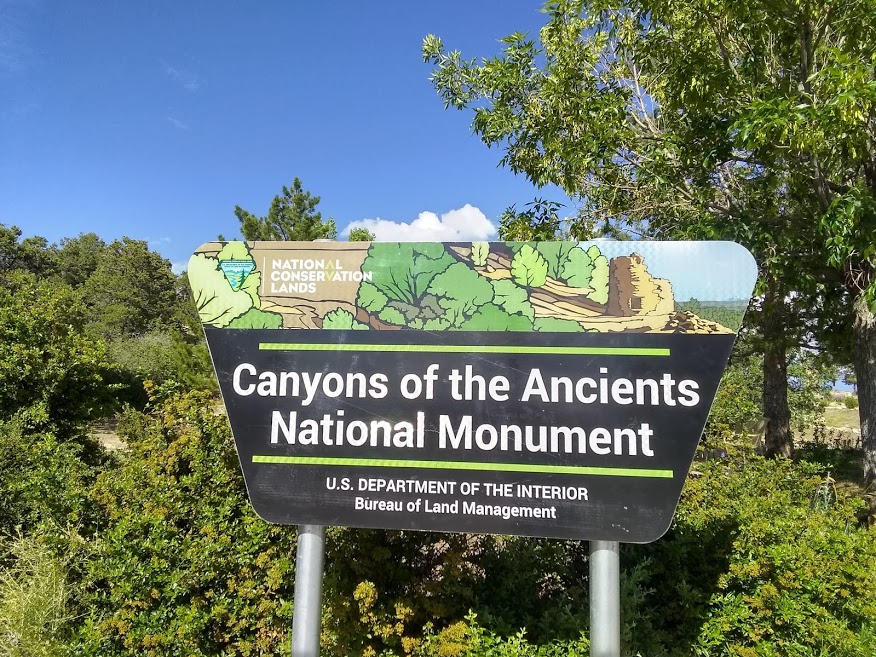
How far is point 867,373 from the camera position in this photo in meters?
5.41

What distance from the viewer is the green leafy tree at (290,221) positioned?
16.3 m

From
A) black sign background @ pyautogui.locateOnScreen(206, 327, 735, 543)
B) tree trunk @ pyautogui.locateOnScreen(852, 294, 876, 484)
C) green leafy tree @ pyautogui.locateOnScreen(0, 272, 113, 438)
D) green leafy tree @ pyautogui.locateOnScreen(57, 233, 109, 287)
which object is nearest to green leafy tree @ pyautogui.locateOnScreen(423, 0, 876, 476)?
tree trunk @ pyautogui.locateOnScreen(852, 294, 876, 484)

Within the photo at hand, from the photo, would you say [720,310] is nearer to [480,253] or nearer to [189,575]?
[480,253]

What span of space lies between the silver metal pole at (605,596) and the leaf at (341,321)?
1.26 m

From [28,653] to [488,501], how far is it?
129 inches

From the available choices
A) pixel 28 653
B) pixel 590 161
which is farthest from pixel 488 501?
pixel 590 161

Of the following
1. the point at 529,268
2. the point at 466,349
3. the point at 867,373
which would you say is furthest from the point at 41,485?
the point at 867,373

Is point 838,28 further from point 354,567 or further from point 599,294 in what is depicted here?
point 354,567

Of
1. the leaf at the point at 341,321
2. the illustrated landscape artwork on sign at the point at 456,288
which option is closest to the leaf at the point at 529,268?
the illustrated landscape artwork on sign at the point at 456,288

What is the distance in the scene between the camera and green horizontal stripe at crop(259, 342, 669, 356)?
6.15ft

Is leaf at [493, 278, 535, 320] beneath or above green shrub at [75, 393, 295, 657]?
above

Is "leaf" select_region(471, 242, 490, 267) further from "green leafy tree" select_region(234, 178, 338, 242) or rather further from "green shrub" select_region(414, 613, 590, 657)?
"green leafy tree" select_region(234, 178, 338, 242)

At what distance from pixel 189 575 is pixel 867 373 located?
677cm

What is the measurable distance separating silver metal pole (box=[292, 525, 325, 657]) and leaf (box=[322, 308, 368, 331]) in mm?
840
